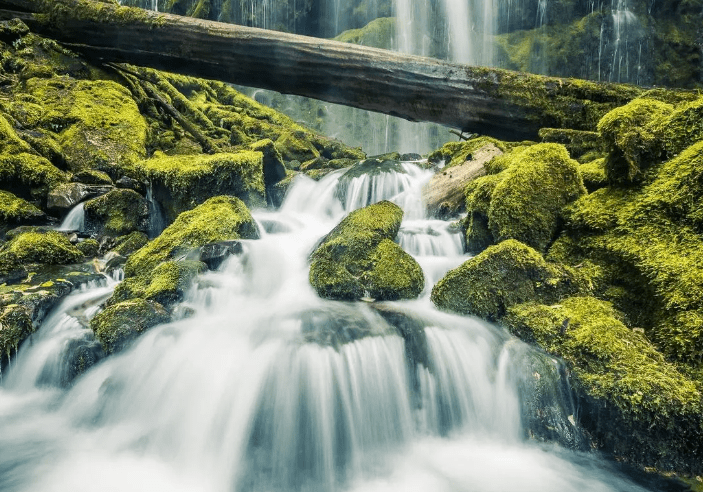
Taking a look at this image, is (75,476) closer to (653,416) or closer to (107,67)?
(653,416)

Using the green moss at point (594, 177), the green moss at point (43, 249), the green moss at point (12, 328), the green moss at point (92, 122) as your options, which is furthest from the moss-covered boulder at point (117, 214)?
the green moss at point (594, 177)

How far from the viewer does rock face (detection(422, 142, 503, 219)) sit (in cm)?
718

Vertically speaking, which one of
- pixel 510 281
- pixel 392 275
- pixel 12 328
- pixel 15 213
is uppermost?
A: pixel 15 213

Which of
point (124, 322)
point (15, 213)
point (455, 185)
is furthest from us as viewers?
point (455, 185)

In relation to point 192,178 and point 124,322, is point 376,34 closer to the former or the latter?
point 192,178

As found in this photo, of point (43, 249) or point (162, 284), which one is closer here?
point (162, 284)

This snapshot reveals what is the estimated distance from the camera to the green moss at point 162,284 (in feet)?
15.8

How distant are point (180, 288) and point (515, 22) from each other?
83.9 ft

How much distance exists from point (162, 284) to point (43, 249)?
246 cm

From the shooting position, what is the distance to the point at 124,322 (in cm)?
428

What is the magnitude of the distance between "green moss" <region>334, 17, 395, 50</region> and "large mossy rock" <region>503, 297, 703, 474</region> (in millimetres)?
24948

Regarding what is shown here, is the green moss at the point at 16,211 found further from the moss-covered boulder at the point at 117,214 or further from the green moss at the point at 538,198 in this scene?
the green moss at the point at 538,198

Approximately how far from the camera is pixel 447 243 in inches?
237

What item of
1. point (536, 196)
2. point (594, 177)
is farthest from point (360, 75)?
point (594, 177)
